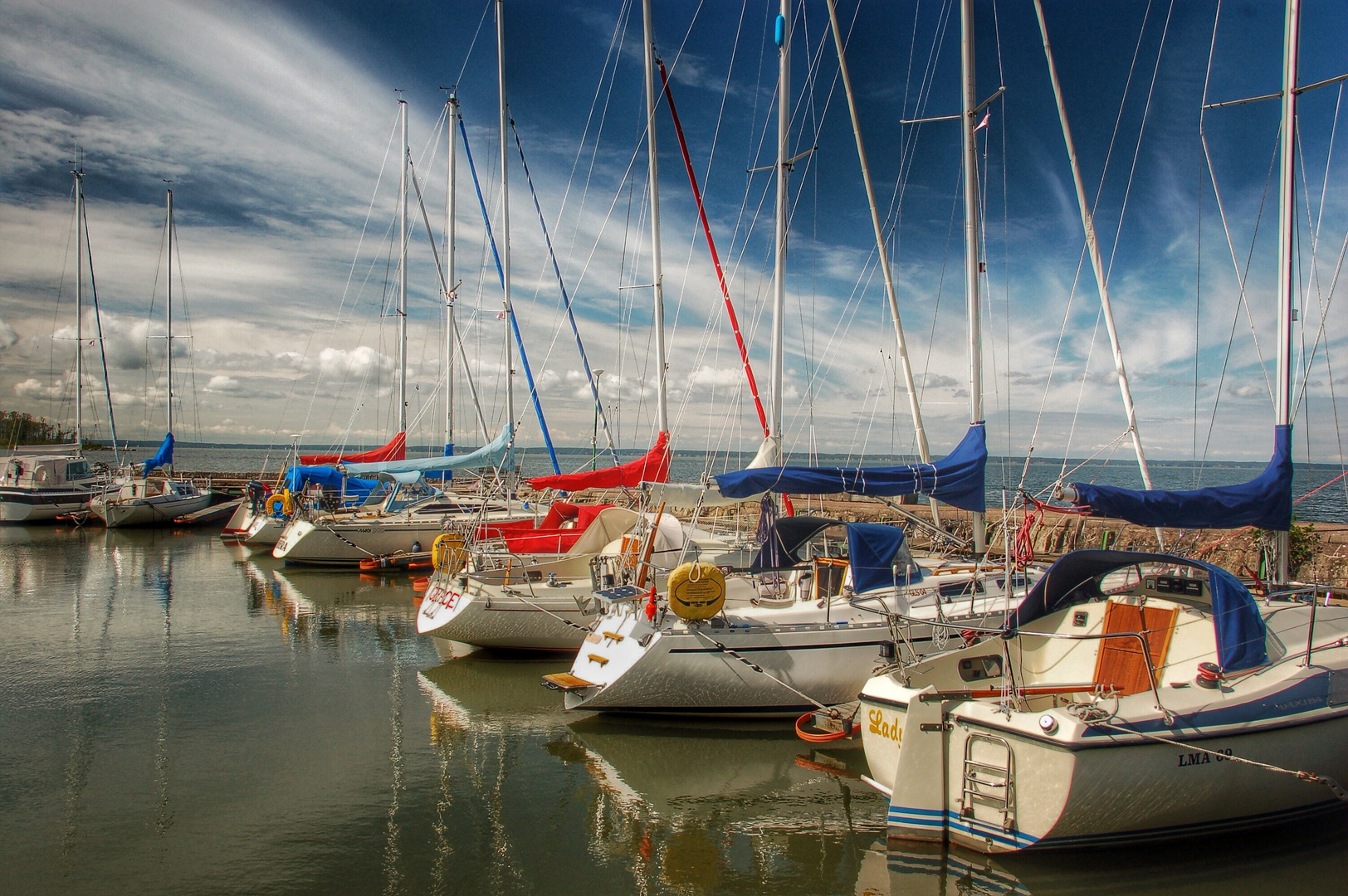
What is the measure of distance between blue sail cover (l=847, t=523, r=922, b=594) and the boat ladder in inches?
163

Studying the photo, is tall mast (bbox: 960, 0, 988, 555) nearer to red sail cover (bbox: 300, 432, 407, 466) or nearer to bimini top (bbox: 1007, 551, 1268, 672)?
bimini top (bbox: 1007, 551, 1268, 672)

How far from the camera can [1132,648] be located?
7938 mm

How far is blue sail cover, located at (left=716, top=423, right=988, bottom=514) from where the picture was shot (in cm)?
1066

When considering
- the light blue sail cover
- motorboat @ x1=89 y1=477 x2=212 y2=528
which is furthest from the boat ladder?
motorboat @ x1=89 y1=477 x2=212 y2=528

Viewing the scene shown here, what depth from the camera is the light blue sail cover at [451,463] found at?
22344 millimetres

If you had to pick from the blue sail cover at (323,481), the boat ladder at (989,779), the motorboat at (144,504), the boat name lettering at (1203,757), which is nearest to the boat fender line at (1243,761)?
the boat name lettering at (1203,757)

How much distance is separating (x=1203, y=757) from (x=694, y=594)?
17.7 ft

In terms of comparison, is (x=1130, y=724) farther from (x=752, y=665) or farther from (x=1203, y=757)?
(x=752, y=665)

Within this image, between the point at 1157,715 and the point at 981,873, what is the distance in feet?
6.55

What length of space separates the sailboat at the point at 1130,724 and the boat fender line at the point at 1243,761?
2 centimetres

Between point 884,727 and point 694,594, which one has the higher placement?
point 694,594

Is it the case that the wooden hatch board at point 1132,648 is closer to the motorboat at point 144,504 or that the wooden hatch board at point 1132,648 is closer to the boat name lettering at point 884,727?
the boat name lettering at point 884,727

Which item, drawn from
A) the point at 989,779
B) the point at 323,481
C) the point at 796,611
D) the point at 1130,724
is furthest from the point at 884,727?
the point at 323,481

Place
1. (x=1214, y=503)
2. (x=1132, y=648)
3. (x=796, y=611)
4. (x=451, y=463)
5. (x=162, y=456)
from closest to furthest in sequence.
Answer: (x=1132, y=648), (x=1214, y=503), (x=796, y=611), (x=451, y=463), (x=162, y=456)
